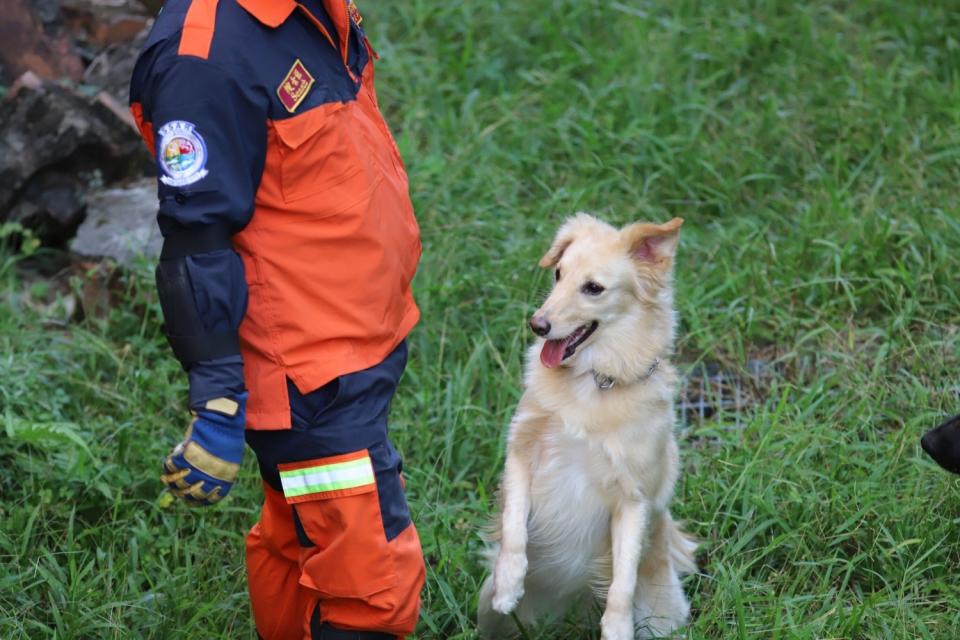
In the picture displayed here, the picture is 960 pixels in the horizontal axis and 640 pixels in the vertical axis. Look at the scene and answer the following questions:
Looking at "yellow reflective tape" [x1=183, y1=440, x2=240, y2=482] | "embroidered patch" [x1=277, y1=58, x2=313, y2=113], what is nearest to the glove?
"yellow reflective tape" [x1=183, y1=440, x2=240, y2=482]

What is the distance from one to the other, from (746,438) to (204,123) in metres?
2.51

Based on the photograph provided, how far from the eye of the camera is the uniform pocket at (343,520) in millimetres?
2986

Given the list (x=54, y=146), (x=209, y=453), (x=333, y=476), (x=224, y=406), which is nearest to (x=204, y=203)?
(x=224, y=406)

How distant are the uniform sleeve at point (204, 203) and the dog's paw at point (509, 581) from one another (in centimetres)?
97

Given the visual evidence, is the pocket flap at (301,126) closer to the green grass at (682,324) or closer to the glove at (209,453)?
the glove at (209,453)

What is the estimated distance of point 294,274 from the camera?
2.88 metres

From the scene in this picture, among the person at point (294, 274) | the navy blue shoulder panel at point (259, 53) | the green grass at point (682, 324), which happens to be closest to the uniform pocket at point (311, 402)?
the person at point (294, 274)

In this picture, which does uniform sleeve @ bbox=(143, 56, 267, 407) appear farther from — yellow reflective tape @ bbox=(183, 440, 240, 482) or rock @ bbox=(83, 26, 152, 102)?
rock @ bbox=(83, 26, 152, 102)

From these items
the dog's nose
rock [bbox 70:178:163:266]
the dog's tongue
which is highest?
the dog's nose

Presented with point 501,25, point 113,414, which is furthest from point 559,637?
point 501,25

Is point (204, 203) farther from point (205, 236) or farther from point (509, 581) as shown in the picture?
point (509, 581)

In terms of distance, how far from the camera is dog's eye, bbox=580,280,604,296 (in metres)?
3.36

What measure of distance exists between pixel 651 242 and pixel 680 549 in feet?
3.37

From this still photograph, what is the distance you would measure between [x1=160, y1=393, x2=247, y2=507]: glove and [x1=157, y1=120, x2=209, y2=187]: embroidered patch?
0.53m
